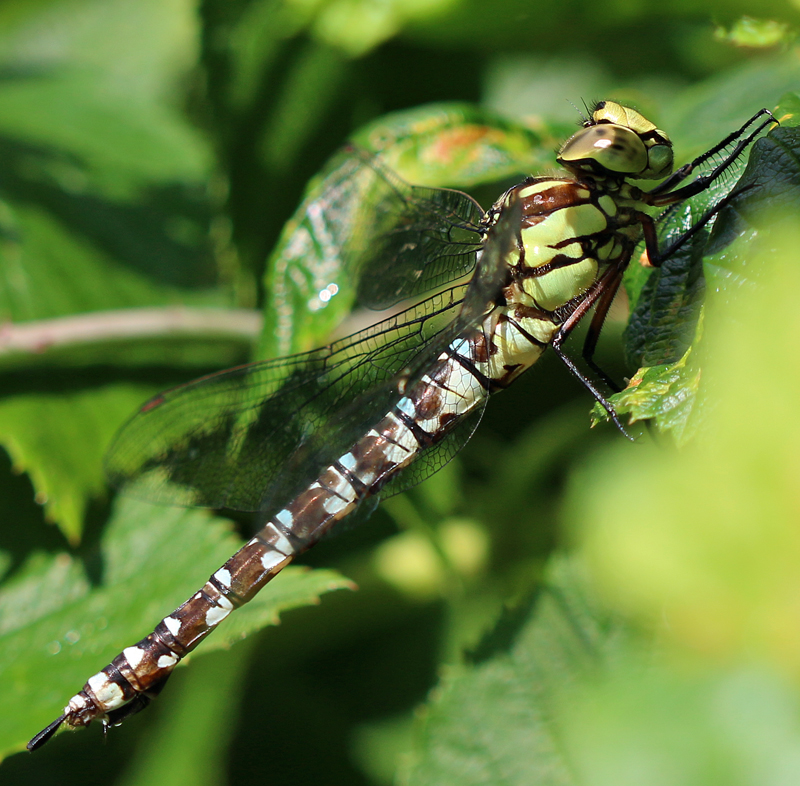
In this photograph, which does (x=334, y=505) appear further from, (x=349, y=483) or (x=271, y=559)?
(x=271, y=559)

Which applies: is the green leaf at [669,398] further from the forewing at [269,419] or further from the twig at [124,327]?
the twig at [124,327]

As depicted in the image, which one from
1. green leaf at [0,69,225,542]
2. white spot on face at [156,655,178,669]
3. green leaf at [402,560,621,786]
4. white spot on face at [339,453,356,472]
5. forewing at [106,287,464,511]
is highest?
green leaf at [0,69,225,542]

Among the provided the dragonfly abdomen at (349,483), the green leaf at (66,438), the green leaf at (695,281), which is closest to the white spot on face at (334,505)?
the dragonfly abdomen at (349,483)

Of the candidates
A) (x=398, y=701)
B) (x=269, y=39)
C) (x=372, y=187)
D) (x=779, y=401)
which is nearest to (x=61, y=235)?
(x=269, y=39)

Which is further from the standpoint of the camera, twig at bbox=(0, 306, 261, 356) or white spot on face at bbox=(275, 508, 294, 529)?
twig at bbox=(0, 306, 261, 356)

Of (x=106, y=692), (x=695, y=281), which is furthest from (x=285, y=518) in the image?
(x=695, y=281)

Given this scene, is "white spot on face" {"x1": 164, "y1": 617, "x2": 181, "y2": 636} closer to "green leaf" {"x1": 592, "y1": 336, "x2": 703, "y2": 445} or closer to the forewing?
the forewing

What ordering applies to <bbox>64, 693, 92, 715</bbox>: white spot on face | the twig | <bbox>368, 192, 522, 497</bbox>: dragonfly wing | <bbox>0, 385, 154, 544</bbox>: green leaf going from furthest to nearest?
1. the twig
2. <bbox>0, 385, 154, 544</bbox>: green leaf
3. <bbox>64, 693, 92, 715</bbox>: white spot on face
4. <bbox>368, 192, 522, 497</bbox>: dragonfly wing

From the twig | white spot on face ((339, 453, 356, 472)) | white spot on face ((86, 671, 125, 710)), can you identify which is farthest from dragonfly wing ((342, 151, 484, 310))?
white spot on face ((86, 671, 125, 710))
